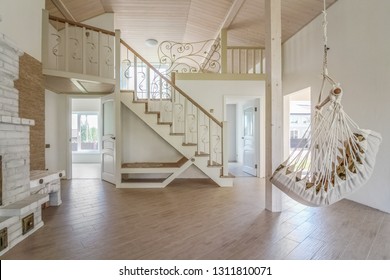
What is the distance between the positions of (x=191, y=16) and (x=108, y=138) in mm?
3580

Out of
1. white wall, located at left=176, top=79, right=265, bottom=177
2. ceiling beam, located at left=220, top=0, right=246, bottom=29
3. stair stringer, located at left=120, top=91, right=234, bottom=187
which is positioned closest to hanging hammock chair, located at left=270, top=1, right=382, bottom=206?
stair stringer, located at left=120, top=91, right=234, bottom=187

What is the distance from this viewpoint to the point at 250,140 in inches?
222

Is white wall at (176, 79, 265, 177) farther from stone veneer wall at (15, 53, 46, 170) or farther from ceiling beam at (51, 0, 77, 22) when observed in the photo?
ceiling beam at (51, 0, 77, 22)

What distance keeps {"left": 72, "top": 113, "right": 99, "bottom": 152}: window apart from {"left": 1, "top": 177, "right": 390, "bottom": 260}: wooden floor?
598cm

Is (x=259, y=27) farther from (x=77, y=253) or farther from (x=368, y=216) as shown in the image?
(x=77, y=253)

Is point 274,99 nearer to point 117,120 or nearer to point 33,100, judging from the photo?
point 117,120

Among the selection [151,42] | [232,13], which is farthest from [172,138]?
[151,42]

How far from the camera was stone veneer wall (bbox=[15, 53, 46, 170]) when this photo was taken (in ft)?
9.95

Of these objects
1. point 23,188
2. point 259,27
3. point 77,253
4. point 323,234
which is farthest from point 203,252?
point 259,27

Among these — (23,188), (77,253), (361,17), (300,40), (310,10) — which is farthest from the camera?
(300,40)

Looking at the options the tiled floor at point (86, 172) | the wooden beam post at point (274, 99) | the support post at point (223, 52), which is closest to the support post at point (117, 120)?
the tiled floor at point (86, 172)

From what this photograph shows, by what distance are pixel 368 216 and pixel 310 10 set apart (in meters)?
3.63

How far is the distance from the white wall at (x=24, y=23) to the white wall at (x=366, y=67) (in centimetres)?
476

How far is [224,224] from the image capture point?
2449mm
